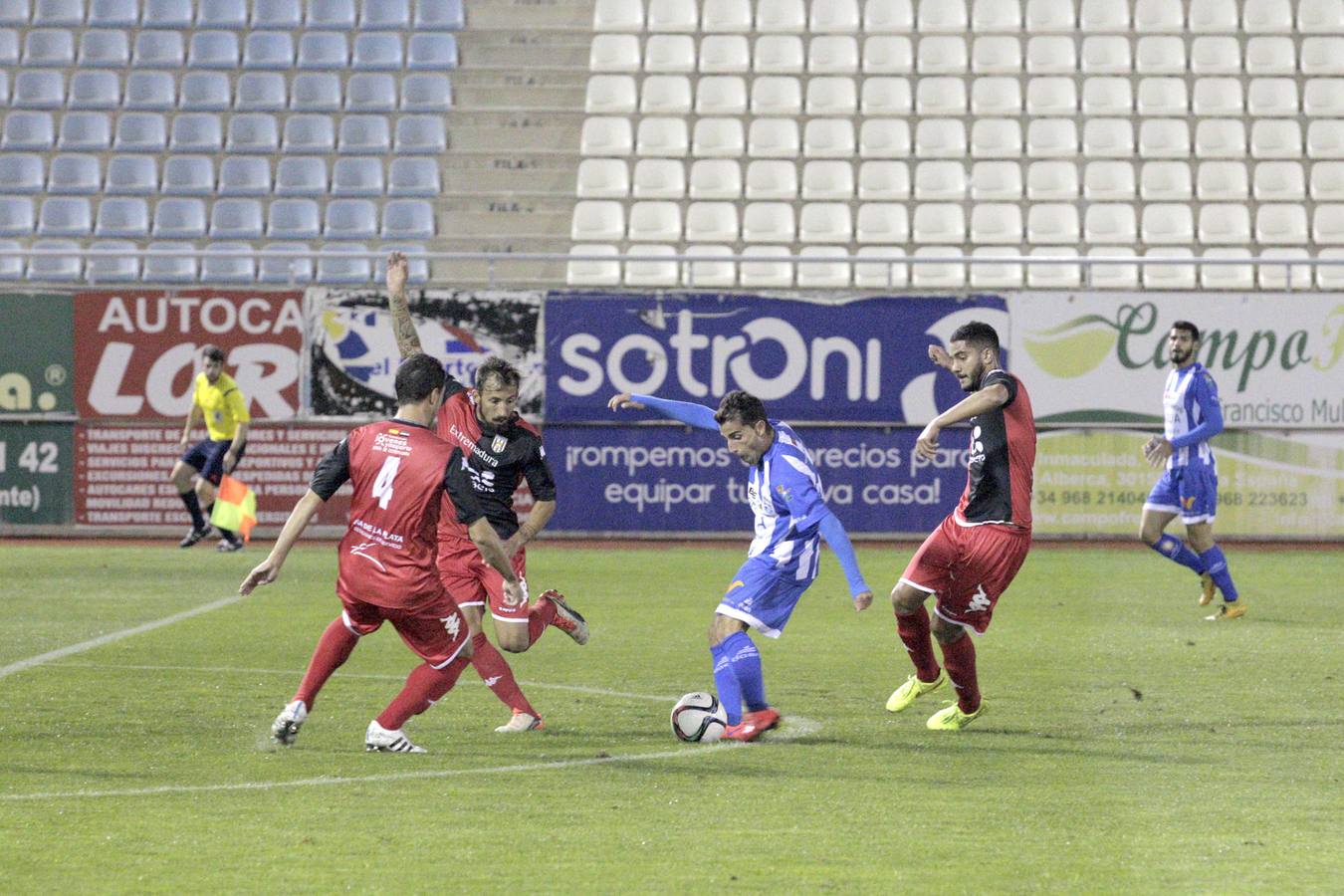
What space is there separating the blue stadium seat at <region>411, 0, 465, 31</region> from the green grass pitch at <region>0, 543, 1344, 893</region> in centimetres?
1506

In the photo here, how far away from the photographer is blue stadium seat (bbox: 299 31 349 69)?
26.1 m

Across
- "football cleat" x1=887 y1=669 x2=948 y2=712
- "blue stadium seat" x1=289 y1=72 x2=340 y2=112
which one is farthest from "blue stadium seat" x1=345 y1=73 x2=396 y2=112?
"football cleat" x1=887 y1=669 x2=948 y2=712

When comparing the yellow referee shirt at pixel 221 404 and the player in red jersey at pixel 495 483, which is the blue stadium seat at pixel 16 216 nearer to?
the yellow referee shirt at pixel 221 404

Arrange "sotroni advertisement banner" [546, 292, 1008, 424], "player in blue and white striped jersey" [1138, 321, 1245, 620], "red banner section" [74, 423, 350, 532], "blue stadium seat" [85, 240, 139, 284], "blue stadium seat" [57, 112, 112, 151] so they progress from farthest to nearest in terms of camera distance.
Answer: "blue stadium seat" [57, 112, 112, 151]
"blue stadium seat" [85, 240, 139, 284]
"red banner section" [74, 423, 350, 532]
"sotroni advertisement banner" [546, 292, 1008, 424]
"player in blue and white striped jersey" [1138, 321, 1245, 620]

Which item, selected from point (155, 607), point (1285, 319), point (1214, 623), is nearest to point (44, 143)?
point (155, 607)

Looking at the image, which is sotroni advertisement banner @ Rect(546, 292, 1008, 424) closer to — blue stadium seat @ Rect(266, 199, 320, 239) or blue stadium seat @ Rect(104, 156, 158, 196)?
blue stadium seat @ Rect(266, 199, 320, 239)

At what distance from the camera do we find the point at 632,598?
47.4 ft

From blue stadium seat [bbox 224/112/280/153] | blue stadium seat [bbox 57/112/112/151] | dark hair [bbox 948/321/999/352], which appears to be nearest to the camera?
Result: dark hair [bbox 948/321/999/352]

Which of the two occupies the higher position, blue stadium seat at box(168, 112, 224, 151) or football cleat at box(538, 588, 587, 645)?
blue stadium seat at box(168, 112, 224, 151)

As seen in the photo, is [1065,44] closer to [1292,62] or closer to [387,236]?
[1292,62]

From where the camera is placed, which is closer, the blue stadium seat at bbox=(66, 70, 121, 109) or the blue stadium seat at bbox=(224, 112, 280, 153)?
the blue stadium seat at bbox=(224, 112, 280, 153)

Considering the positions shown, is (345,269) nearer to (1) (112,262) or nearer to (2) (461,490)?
(1) (112,262)

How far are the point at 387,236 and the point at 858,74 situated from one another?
266 inches

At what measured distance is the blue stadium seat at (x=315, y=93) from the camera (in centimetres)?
2559
